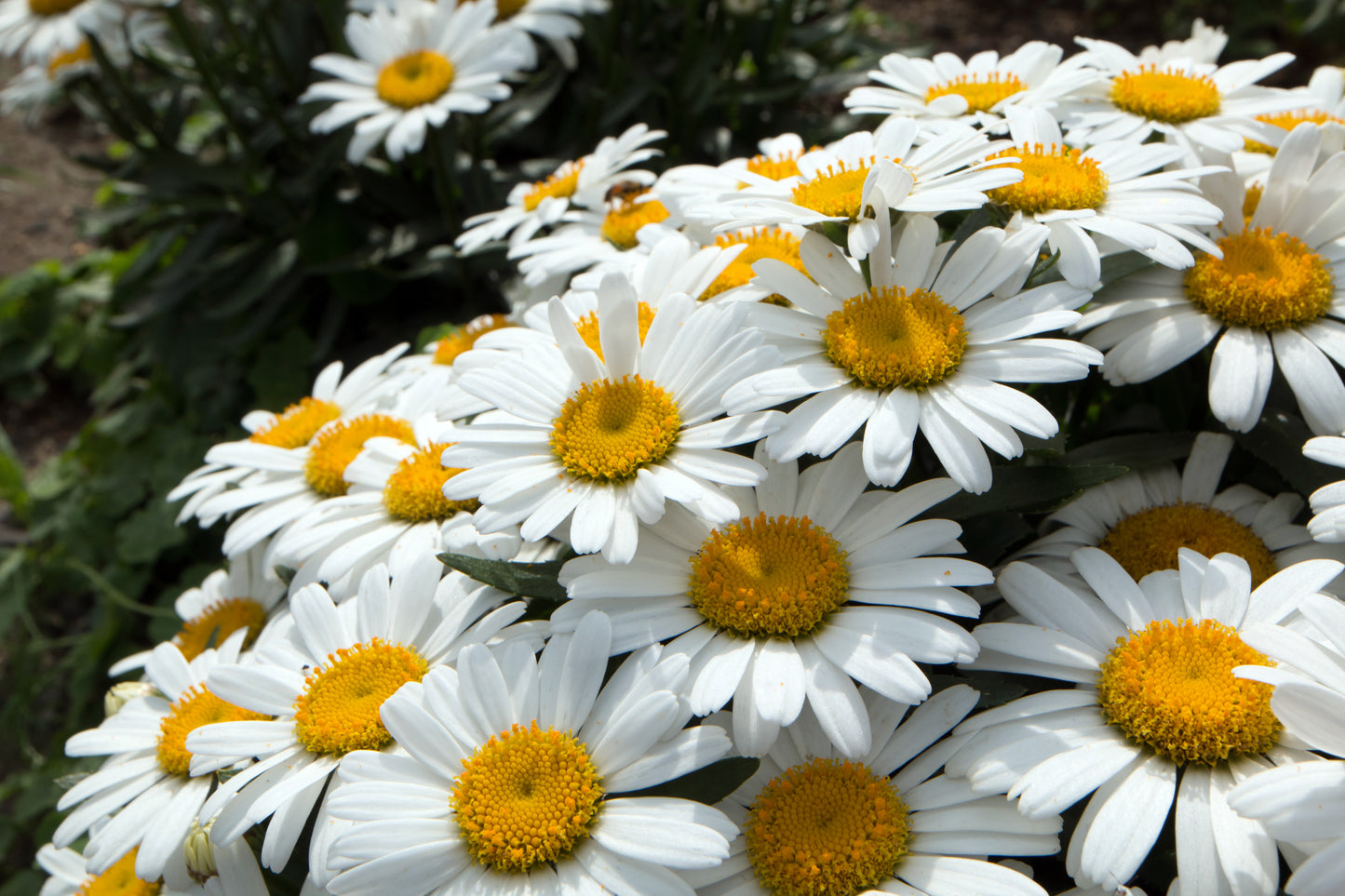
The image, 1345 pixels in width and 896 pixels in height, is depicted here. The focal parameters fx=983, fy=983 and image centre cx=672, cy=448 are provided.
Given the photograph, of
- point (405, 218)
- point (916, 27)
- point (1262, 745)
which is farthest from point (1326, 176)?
point (916, 27)

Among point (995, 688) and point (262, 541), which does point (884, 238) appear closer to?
point (995, 688)

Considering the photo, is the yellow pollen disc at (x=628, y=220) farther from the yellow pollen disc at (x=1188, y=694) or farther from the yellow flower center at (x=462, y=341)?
the yellow pollen disc at (x=1188, y=694)

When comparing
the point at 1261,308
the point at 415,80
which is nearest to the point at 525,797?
the point at 1261,308

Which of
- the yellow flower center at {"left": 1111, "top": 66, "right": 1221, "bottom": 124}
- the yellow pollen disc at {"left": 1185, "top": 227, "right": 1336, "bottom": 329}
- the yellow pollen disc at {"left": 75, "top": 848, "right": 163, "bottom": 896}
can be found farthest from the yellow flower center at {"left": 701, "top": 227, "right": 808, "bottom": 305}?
the yellow pollen disc at {"left": 75, "top": 848, "right": 163, "bottom": 896}

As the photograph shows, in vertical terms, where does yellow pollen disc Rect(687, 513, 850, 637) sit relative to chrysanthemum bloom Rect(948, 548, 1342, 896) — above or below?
above

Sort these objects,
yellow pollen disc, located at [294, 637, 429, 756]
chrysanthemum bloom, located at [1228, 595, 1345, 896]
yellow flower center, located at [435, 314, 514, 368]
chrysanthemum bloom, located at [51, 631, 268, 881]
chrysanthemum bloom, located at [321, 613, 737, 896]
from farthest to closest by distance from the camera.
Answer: yellow flower center, located at [435, 314, 514, 368] < chrysanthemum bloom, located at [51, 631, 268, 881] < yellow pollen disc, located at [294, 637, 429, 756] < chrysanthemum bloom, located at [321, 613, 737, 896] < chrysanthemum bloom, located at [1228, 595, 1345, 896]

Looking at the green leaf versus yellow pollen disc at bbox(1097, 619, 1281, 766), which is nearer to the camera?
yellow pollen disc at bbox(1097, 619, 1281, 766)

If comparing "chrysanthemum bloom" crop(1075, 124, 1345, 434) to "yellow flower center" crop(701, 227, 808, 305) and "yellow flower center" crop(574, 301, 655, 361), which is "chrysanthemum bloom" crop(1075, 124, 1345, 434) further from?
"yellow flower center" crop(574, 301, 655, 361)
